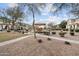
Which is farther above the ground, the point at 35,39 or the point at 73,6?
the point at 73,6

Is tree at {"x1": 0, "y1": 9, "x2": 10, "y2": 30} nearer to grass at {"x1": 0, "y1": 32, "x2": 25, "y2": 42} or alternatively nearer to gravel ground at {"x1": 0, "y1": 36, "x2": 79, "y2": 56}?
grass at {"x1": 0, "y1": 32, "x2": 25, "y2": 42}

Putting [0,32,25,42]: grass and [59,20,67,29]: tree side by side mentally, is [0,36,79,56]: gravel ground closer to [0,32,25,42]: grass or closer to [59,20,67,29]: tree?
[0,32,25,42]: grass

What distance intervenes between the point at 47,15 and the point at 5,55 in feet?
2.40

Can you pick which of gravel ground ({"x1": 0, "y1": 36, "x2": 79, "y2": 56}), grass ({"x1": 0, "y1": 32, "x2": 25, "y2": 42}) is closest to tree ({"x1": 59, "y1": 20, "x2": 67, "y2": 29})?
gravel ground ({"x1": 0, "y1": 36, "x2": 79, "y2": 56})

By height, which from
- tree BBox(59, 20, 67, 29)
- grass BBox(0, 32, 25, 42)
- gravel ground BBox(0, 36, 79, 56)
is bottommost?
gravel ground BBox(0, 36, 79, 56)

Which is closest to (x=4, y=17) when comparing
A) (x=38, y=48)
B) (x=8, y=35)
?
(x=8, y=35)

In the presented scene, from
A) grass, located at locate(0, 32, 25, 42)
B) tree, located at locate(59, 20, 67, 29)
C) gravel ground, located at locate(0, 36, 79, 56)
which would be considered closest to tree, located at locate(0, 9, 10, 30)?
grass, located at locate(0, 32, 25, 42)

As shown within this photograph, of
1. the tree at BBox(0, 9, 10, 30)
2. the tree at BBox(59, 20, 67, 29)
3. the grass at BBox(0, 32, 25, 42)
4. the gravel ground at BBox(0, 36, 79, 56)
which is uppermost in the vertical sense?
the tree at BBox(0, 9, 10, 30)

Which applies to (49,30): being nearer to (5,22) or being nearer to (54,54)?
(54,54)

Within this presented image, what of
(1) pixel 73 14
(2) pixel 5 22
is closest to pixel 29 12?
(2) pixel 5 22

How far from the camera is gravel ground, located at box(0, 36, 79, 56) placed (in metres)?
2.51

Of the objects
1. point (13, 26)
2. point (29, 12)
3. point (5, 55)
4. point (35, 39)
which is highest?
point (29, 12)

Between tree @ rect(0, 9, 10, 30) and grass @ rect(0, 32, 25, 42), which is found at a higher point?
tree @ rect(0, 9, 10, 30)

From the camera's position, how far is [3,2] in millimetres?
2535
